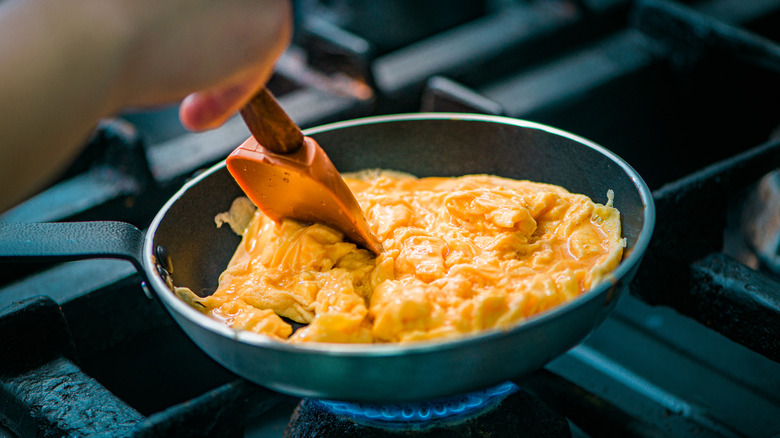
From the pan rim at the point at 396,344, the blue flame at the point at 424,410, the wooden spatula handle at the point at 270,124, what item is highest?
the wooden spatula handle at the point at 270,124

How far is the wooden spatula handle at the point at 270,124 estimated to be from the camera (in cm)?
118

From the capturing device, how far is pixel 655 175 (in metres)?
2.48

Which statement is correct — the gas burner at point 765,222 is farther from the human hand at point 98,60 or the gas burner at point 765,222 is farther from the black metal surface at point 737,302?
the human hand at point 98,60

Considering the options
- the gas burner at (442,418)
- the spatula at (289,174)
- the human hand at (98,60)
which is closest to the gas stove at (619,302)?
the gas burner at (442,418)

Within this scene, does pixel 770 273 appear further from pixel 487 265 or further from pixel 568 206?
pixel 487 265

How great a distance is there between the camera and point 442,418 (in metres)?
1.21

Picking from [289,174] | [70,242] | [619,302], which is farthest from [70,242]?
[619,302]

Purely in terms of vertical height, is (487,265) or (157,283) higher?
(157,283)

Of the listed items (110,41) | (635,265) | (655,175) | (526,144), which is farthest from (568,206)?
(655,175)

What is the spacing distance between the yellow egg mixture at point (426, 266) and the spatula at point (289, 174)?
0.04m

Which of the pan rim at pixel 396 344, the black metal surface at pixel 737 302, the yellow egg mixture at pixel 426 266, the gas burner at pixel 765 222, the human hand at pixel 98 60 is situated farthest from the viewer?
the gas burner at pixel 765 222

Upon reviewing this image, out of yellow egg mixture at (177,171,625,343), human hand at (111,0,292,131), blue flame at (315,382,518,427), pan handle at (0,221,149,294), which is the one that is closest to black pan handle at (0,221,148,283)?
pan handle at (0,221,149,294)

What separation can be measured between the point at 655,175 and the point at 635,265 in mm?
1592

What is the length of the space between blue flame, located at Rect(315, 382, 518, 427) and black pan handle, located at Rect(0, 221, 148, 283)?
509mm
